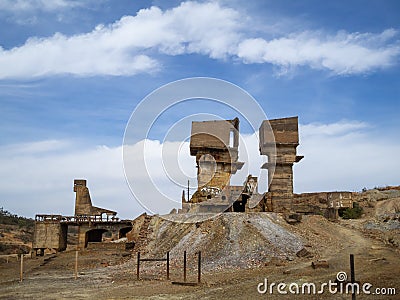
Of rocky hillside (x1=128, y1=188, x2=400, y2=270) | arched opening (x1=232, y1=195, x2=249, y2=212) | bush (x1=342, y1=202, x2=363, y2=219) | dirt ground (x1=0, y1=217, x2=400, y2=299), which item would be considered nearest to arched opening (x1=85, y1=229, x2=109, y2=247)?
rocky hillside (x1=128, y1=188, x2=400, y2=270)

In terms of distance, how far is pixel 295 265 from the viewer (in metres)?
20.0

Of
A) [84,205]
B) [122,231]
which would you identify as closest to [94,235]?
[122,231]

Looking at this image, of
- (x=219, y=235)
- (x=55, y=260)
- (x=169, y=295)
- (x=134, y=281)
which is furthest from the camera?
(x=55, y=260)

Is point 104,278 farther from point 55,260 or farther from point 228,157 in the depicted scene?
point 228,157

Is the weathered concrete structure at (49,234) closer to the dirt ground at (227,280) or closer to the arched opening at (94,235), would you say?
the arched opening at (94,235)

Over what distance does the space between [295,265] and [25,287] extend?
1182cm

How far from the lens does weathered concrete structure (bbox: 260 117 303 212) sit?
34750mm

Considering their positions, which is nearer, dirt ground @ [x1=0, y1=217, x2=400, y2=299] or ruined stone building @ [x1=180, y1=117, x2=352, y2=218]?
dirt ground @ [x1=0, y1=217, x2=400, y2=299]

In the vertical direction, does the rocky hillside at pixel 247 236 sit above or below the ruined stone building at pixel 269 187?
below

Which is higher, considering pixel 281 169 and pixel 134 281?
pixel 281 169

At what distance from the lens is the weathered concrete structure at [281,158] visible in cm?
3475

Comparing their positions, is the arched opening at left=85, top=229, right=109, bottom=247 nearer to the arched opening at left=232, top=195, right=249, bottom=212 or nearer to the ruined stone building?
the ruined stone building

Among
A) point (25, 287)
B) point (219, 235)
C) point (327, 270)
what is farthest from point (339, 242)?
point (25, 287)

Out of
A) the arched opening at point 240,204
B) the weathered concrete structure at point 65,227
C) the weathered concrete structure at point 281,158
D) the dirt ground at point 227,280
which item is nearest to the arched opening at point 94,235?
the weathered concrete structure at point 65,227
